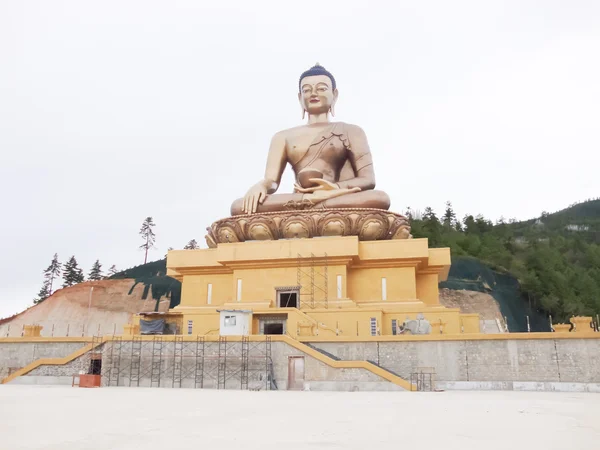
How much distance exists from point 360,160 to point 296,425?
1593 cm

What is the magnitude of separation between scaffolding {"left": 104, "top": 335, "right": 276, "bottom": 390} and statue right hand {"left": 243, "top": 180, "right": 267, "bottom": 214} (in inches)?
272

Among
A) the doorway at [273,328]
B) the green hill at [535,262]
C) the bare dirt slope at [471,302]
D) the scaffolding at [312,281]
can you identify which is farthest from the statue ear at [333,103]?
the green hill at [535,262]

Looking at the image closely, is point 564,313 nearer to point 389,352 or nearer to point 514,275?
point 514,275

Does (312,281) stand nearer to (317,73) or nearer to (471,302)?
(317,73)

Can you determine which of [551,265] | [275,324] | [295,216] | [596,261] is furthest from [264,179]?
[596,261]

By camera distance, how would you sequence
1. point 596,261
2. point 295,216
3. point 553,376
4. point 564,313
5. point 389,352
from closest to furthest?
point 553,376
point 389,352
point 295,216
point 564,313
point 596,261

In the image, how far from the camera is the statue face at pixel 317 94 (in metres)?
22.1

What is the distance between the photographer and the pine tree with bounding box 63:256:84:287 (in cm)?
4919

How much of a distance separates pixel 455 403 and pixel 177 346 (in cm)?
775

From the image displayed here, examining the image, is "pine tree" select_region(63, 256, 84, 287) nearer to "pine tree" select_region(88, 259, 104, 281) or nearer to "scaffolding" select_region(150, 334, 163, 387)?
"pine tree" select_region(88, 259, 104, 281)

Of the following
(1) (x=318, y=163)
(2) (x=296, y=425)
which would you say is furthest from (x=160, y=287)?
(2) (x=296, y=425)

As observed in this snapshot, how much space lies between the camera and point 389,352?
13633mm

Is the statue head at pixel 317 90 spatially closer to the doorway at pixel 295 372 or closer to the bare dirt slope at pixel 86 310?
the doorway at pixel 295 372

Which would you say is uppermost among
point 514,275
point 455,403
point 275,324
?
point 514,275
